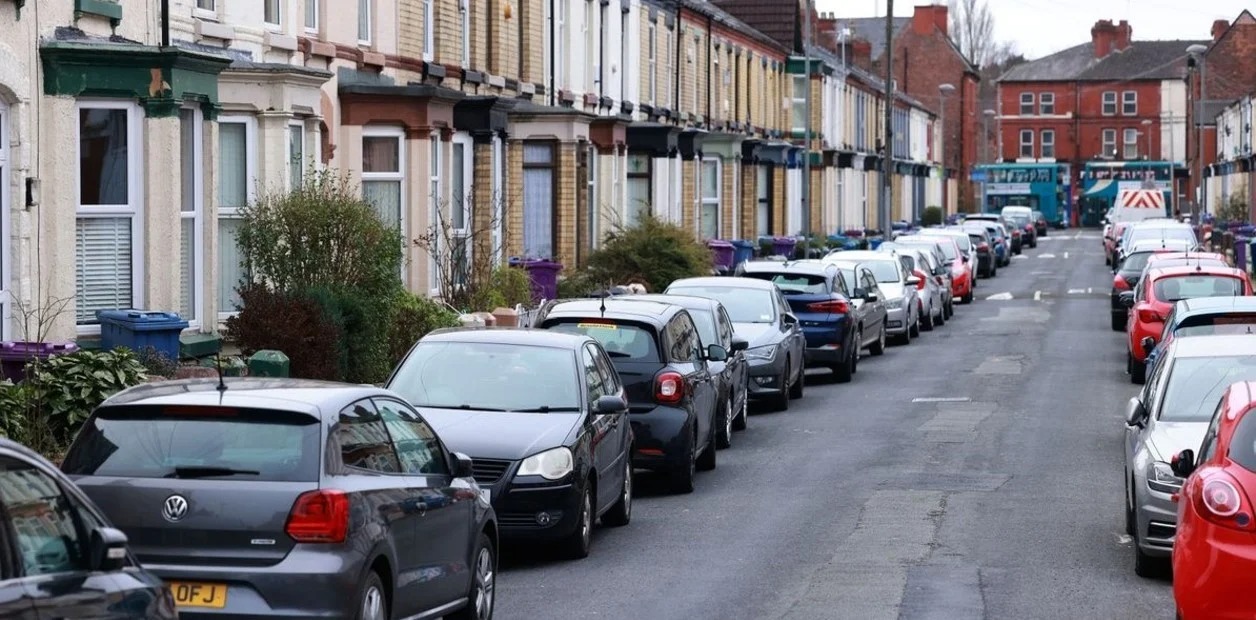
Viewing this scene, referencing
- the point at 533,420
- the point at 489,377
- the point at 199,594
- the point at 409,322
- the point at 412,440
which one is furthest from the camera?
the point at 409,322

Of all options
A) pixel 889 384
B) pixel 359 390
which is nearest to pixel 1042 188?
pixel 889 384

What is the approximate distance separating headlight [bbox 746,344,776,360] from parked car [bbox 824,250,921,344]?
33.1ft

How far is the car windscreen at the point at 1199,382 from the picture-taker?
13133 millimetres

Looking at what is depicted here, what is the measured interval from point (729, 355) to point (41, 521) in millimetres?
13557

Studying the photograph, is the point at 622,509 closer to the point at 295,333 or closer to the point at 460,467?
the point at 460,467

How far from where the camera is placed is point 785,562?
13000 millimetres

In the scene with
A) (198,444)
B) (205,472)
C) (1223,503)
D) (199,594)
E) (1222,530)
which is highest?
(198,444)

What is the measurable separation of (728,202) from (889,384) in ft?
80.9

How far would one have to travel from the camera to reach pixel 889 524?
48.1 ft

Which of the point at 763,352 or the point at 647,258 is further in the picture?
the point at 647,258

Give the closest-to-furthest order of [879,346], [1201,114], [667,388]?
[667,388] → [879,346] → [1201,114]

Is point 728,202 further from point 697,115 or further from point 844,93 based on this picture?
point 844,93

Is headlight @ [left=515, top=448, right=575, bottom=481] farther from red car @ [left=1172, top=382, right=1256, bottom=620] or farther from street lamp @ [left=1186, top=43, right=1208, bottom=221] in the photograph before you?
street lamp @ [left=1186, top=43, right=1208, bottom=221]

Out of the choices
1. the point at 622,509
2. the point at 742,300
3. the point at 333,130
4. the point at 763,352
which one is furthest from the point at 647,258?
the point at 622,509
